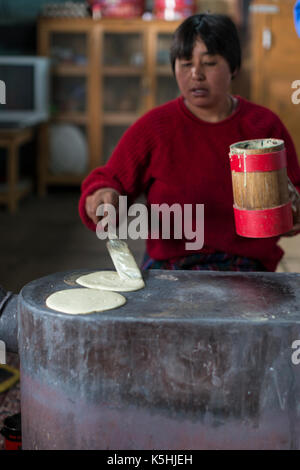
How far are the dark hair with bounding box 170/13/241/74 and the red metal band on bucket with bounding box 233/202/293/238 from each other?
0.47 m

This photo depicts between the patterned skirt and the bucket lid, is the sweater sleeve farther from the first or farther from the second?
the bucket lid

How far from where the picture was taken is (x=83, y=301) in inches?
48.2

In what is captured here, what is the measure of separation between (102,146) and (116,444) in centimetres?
438

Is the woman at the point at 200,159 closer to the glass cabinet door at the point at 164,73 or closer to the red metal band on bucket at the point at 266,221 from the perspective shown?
the red metal band on bucket at the point at 266,221

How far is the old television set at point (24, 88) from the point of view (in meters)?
5.01

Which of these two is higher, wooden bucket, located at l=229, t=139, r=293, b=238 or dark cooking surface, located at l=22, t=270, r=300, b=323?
wooden bucket, located at l=229, t=139, r=293, b=238

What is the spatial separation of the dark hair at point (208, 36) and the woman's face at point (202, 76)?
1 centimetres

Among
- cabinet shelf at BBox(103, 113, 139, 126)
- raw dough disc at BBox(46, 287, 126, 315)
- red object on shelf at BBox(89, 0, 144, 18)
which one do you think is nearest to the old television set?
cabinet shelf at BBox(103, 113, 139, 126)

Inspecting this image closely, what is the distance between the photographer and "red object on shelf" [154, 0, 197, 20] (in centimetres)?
504

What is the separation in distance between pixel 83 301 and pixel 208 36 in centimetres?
74

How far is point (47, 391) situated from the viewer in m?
1.20

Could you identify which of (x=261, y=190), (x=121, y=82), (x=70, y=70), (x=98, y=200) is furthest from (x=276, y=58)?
(x=261, y=190)
